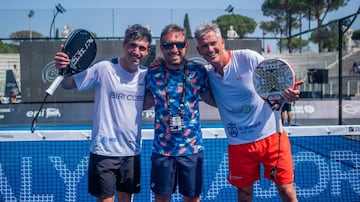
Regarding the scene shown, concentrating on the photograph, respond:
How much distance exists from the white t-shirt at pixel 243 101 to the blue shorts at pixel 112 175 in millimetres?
894

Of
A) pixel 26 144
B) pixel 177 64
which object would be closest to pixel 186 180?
pixel 177 64

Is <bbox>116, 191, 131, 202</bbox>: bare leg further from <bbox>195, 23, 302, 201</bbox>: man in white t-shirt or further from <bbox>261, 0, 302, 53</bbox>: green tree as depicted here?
<bbox>261, 0, 302, 53</bbox>: green tree

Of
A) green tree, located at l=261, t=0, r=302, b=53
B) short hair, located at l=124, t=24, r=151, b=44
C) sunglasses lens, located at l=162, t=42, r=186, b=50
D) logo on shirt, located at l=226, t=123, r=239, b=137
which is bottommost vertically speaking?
logo on shirt, located at l=226, t=123, r=239, b=137

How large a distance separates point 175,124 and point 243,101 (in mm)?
636

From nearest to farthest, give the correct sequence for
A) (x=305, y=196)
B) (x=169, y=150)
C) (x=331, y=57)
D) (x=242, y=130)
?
(x=169, y=150) < (x=242, y=130) < (x=305, y=196) < (x=331, y=57)

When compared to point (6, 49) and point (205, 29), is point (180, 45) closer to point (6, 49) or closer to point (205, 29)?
point (205, 29)

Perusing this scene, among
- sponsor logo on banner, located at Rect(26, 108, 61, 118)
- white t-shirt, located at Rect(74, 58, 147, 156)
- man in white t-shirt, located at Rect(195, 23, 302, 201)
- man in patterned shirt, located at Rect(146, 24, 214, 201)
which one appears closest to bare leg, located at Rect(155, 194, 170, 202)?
man in patterned shirt, located at Rect(146, 24, 214, 201)

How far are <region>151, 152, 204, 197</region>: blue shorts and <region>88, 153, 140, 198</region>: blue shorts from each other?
0.69 ft

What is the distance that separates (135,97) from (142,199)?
198cm

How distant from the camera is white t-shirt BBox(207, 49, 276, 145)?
3256 mm

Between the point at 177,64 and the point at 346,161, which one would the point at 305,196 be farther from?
the point at 177,64

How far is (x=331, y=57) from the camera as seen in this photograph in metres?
32.2

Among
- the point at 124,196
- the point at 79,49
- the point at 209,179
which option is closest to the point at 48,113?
the point at 209,179

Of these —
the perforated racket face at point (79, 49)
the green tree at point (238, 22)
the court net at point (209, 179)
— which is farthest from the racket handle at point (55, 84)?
the green tree at point (238, 22)
